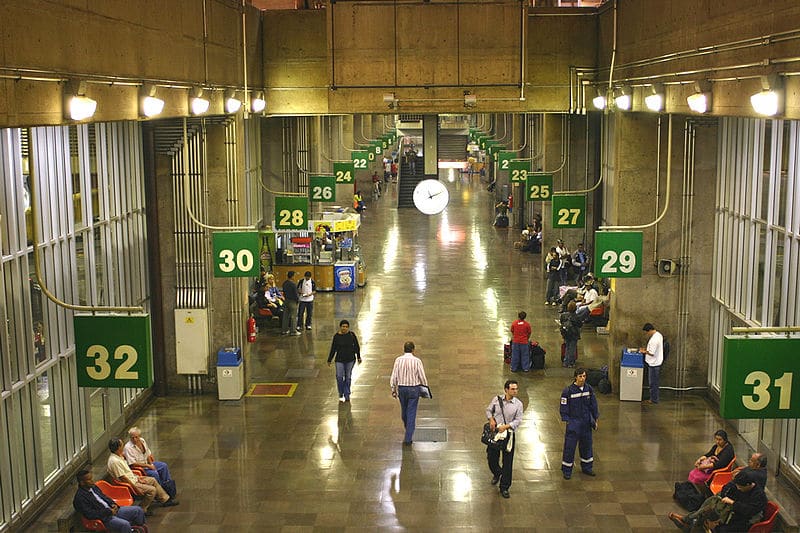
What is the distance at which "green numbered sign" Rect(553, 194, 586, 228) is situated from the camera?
1967cm

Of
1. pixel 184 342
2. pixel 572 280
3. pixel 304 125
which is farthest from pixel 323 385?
pixel 304 125

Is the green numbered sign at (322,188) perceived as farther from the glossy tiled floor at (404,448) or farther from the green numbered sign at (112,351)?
the green numbered sign at (112,351)

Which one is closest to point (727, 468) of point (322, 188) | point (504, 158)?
point (322, 188)

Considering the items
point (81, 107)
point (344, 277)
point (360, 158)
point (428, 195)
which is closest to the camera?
point (81, 107)

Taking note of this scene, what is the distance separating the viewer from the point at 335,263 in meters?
26.7

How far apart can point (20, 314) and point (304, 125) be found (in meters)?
19.3

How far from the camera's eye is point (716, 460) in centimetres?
1195

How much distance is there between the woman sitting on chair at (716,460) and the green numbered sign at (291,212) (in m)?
10.6

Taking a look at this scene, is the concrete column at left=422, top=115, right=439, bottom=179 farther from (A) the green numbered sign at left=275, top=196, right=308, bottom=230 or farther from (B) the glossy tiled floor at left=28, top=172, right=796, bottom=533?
(A) the green numbered sign at left=275, top=196, right=308, bottom=230

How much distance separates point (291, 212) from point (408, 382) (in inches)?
289

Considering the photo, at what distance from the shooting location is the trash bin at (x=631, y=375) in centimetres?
1627

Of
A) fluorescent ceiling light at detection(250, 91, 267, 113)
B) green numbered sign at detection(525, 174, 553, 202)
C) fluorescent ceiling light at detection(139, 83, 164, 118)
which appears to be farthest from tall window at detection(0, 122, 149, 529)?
green numbered sign at detection(525, 174, 553, 202)

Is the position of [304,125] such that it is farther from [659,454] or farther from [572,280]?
[659,454]

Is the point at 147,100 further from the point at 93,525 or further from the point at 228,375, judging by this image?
the point at 228,375
